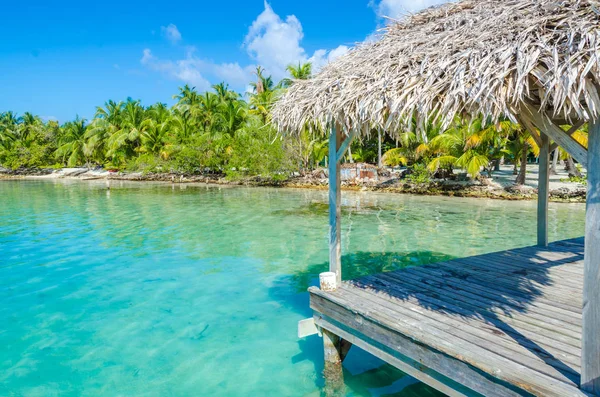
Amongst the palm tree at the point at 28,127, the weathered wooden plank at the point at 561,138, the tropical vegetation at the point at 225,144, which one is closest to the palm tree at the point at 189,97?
the tropical vegetation at the point at 225,144

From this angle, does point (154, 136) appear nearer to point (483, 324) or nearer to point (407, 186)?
point (407, 186)

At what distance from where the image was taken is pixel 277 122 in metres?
4.49

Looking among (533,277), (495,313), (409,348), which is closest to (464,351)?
(409,348)

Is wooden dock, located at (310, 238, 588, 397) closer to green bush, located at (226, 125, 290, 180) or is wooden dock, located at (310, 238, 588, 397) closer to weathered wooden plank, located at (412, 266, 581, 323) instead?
weathered wooden plank, located at (412, 266, 581, 323)

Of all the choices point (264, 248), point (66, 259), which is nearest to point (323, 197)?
point (264, 248)

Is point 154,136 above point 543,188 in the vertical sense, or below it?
above

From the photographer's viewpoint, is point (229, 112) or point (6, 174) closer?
point (229, 112)

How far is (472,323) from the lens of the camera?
3.37 m

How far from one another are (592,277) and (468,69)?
1.49 m

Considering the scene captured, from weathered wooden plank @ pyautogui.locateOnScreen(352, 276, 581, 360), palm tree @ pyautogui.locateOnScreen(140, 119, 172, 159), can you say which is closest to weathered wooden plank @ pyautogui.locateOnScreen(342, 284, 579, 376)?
weathered wooden plank @ pyautogui.locateOnScreen(352, 276, 581, 360)

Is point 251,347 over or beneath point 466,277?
beneath

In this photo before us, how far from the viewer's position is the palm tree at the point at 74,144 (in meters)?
45.7

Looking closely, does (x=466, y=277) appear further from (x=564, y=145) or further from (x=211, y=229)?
(x=211, y=229)

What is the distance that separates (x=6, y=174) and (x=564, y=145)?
56.9 m
